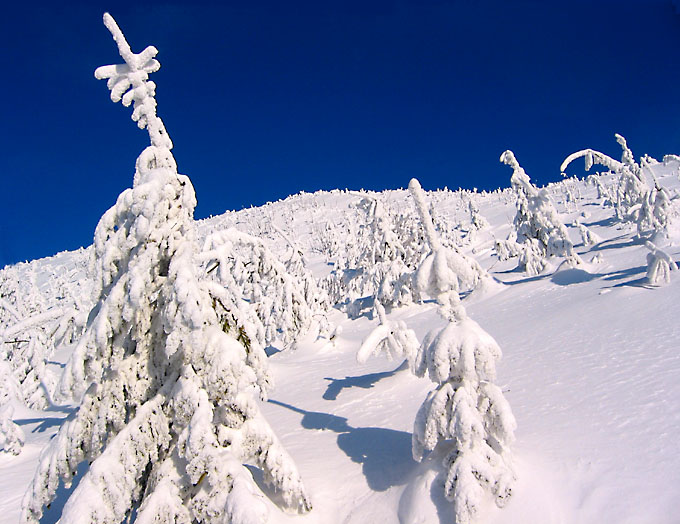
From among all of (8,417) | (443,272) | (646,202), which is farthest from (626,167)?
(8,417)

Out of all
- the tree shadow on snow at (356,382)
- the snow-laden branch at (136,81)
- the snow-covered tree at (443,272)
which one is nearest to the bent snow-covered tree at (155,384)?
the snow-laden branch at (136,81)

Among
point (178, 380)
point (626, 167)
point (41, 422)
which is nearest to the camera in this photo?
point (178, 380)

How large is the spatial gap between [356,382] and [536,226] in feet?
72.5

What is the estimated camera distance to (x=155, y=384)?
5.69 meters

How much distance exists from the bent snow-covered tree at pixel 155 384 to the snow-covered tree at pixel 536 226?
26296mm

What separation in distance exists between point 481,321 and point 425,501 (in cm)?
1552

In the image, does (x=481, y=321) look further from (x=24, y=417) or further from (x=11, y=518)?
(x=24, y=417)

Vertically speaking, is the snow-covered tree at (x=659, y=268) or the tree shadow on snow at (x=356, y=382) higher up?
the snow-covered tree at (x=659, y=268)

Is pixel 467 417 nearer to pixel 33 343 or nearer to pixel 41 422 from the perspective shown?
pixel 41 422

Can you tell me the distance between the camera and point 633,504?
4.68 m

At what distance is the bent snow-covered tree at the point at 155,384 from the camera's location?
4836 mm

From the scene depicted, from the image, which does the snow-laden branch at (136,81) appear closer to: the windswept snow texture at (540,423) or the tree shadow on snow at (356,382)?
the windswept snow texture at (540,423)

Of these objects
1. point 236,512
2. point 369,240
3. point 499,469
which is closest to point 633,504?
point 499,469

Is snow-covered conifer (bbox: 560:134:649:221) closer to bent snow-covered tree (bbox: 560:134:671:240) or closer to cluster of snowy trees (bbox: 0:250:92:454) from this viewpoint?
bent snow-covered tree (bbox: 560:134:671:240)
